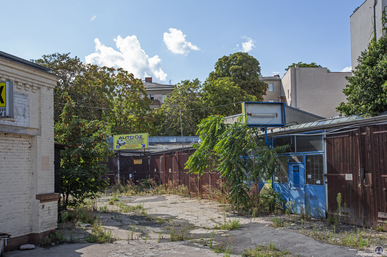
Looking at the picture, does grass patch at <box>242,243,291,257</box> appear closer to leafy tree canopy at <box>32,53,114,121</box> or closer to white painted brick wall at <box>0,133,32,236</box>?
white painted brick wall at <box>0,133,32,236</box>

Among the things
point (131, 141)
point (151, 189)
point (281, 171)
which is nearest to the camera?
point (281, 171)

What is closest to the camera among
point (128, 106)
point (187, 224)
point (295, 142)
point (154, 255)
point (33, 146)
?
point (154, 255)

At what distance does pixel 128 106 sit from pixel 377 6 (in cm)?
2754

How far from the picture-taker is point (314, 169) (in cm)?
1079

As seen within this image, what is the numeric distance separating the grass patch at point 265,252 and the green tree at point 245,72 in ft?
111

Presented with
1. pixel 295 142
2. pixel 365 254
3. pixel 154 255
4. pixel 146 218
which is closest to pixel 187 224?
pixel 146 218

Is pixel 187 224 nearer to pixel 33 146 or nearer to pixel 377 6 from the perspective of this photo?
pixel 33 146

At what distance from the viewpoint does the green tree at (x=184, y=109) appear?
38.4 metres

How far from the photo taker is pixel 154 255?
687cm

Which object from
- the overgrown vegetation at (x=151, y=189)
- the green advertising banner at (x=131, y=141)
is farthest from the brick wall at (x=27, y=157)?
the green advertising banner at (x=131, y=141)

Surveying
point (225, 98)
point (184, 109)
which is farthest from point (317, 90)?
point (184, 109)

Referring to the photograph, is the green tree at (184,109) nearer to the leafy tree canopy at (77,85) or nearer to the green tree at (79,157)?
the leafy tree canopy at (77,85)

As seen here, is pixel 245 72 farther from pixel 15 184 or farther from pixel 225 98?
pixel 15 184

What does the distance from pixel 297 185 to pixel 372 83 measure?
520cm
